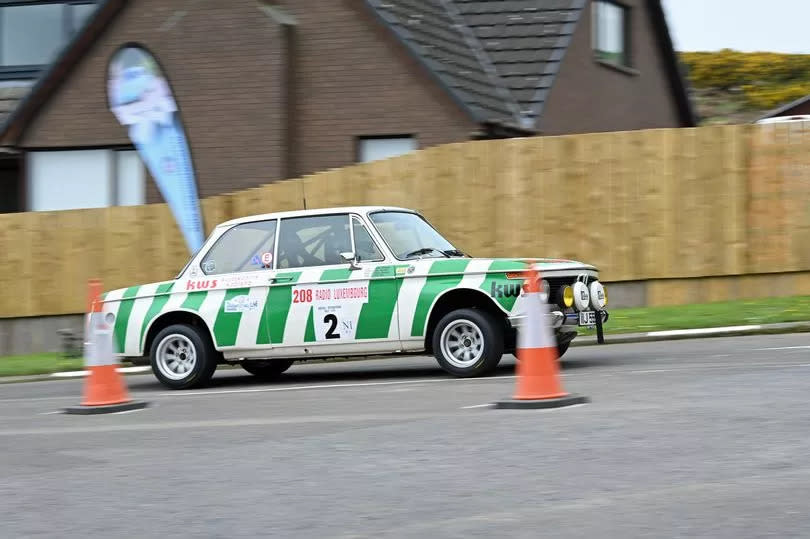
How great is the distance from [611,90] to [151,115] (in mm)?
9319

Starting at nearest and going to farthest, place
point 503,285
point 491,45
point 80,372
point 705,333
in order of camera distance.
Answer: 1. point 503,285
2. point 705,333
3. point 80,372
4. point 491,45

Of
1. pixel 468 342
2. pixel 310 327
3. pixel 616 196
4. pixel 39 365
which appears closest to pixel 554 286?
pixel 468 342

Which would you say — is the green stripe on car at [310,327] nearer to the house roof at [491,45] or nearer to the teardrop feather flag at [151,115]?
the house roof at [491,45]

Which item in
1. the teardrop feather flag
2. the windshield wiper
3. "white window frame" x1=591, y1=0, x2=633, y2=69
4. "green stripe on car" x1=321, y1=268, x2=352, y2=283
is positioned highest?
"white window frame" x1=591, y1=0, x2=633, y2=69

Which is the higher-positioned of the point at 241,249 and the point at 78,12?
the point at 78,12

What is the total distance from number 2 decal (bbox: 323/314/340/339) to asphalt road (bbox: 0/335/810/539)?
39.9 inches

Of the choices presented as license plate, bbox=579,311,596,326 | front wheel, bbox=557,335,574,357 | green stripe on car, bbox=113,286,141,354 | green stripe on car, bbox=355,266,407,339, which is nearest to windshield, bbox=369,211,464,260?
green stripe on car, bbox=355,266,407,339

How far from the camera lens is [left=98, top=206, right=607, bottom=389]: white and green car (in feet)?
40.5

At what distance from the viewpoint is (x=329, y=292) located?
512 inches

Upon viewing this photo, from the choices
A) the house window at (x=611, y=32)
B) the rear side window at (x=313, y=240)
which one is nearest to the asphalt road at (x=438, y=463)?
the rear side window at (x=313, y=240)

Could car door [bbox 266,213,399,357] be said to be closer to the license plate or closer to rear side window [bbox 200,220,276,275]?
rear side window [bbox 200,220,276,275]

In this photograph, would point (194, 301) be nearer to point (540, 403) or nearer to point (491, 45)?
point (540, 403)

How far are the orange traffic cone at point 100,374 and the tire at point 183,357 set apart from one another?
6.11ft

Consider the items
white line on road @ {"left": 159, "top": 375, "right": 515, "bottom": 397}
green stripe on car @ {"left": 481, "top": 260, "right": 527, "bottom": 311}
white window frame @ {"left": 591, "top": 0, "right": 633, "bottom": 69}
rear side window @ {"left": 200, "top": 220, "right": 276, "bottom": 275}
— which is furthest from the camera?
white window frame @ {"left": 591, "top": 0, "right": 633, "bottom": 69}
